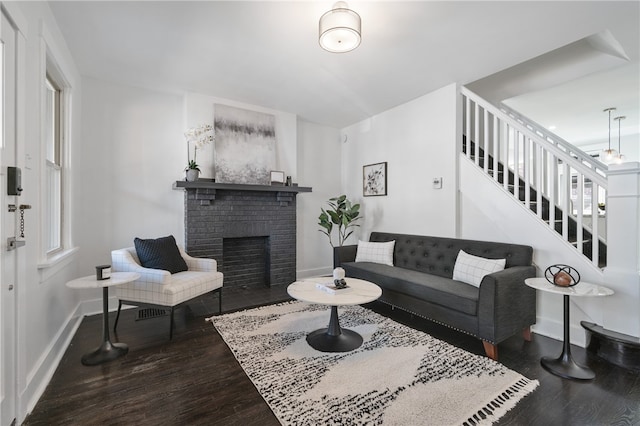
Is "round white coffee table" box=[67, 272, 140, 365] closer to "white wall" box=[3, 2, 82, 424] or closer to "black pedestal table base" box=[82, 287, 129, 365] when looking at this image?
"black pedestal table base" box=[82, 287, 129, 365]

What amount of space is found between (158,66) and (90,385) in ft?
9.67

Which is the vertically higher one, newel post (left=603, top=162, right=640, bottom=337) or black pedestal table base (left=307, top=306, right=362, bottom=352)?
newel post (left=603, top=162, right=640, bottom=337)

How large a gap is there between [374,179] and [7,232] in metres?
4.07

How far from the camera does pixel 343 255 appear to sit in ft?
13.2

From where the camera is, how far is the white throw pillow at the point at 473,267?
269cm

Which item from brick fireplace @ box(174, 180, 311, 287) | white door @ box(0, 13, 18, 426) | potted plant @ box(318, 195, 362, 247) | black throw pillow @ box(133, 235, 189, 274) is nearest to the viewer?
white door @ box(0, 13, 18, 426)

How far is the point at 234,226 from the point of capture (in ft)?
13.3

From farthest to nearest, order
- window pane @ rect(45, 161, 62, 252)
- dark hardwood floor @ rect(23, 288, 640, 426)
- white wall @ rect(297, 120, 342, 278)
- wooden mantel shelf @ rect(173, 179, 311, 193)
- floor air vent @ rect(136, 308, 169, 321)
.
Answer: white wall @ rect(297, 120, 342, 278), wooden mantel shelf @ rect(173, 179, 311, 193), floor air vent @ rect(136, 308, 169, 321), window pane @ rect(45, 161, 62, 252), dark hardwood floor @ rect(23, 288, 640, 426)

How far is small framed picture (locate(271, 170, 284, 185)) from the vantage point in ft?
14.1

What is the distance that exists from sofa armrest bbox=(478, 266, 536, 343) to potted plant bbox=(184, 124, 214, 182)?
332cm

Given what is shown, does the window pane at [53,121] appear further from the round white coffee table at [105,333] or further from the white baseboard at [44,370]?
the white baseboard at [44,370]

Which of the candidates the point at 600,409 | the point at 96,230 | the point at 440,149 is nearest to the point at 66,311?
the point at 96,230

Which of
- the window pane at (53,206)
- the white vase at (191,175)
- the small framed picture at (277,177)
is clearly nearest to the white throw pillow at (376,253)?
the small framed picture at (277,177)

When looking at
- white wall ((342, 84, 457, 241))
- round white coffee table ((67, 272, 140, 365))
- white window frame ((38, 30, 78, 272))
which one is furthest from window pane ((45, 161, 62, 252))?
white wall ((342, 84, 457, 241))
